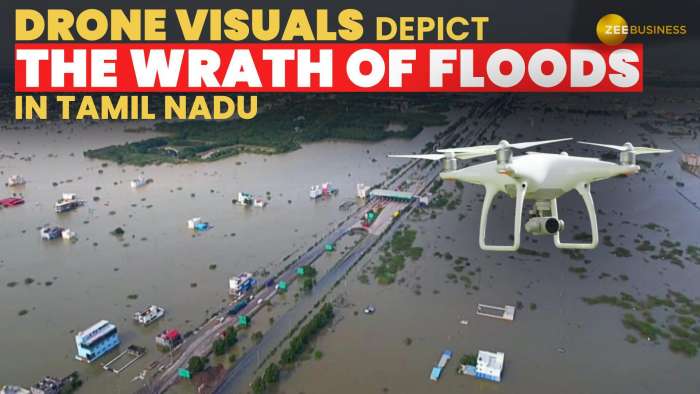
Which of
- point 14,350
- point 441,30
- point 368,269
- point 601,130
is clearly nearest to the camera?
point 441,30

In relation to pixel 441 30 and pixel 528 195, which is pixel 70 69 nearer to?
pixel 441 30

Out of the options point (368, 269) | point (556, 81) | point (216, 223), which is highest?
point (556, 81)

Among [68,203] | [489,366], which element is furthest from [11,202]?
[489,366]

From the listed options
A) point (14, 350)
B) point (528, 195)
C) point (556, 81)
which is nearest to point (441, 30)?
point (556, 81)

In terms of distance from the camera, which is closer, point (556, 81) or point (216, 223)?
point (556, 81)

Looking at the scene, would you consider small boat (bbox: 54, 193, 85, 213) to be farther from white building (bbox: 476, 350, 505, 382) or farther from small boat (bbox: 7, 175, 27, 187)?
white building (bbox: 476, 350, 505, 382)
